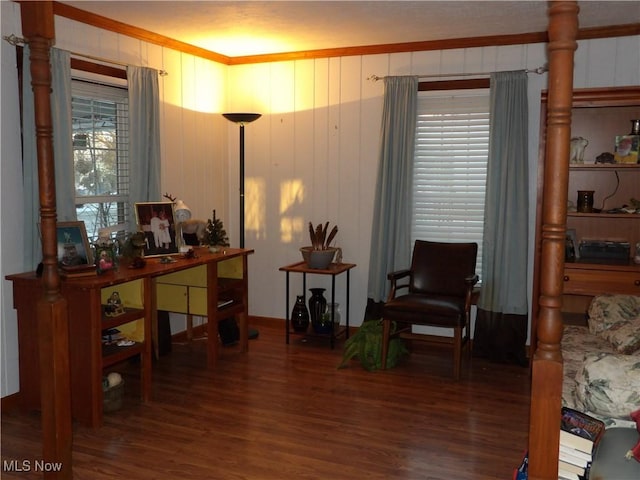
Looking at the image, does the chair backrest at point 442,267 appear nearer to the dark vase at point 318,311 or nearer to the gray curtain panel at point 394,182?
the gray curtain panel at point 394,182

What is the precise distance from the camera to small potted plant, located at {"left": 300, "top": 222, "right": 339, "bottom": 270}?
5.11m

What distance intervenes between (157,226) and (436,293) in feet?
6.91

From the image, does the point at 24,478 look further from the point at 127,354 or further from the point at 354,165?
the point at 354,165

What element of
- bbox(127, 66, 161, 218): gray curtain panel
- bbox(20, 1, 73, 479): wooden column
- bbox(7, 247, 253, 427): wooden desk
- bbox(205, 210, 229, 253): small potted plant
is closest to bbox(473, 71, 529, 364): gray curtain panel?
bbox(205, 210, 229, 253): small potted plant

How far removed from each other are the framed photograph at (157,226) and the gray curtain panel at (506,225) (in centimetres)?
234

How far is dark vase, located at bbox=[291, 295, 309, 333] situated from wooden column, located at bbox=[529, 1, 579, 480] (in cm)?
332

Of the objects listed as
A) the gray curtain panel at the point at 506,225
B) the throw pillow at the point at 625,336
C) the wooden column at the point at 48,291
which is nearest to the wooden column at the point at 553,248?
the throw pillow at the point at 625,336

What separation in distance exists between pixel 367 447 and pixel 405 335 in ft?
4.59

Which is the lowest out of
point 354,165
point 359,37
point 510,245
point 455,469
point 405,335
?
point 455,469

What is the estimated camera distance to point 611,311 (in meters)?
3.62

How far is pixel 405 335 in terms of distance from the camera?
15.2ft

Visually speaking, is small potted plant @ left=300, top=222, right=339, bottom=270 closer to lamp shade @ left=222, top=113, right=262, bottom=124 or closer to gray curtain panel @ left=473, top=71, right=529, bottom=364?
lamp shade @ left=222, top=113, right=262, bottom=124

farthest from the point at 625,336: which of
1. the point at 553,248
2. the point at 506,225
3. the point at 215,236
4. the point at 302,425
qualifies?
the point at 215,236

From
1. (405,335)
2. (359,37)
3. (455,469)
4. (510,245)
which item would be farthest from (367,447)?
(359,37)
